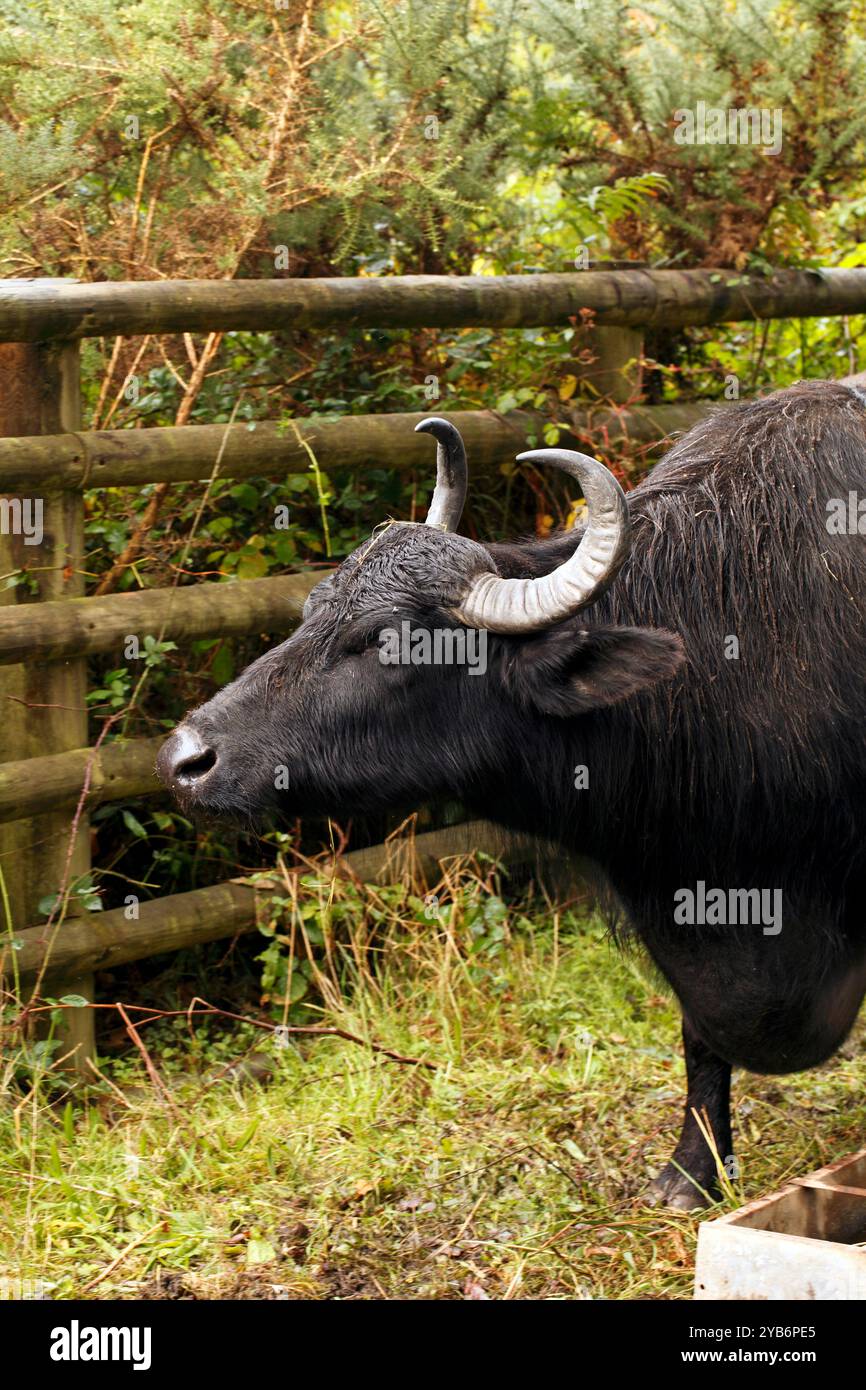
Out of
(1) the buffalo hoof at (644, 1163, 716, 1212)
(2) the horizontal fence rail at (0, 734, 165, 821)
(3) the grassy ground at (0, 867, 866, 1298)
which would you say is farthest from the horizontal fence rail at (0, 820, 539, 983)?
(1) the buffalo hoof at (644, 1163, 716, 1212)

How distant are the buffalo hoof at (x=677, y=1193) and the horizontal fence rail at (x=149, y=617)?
2.19m

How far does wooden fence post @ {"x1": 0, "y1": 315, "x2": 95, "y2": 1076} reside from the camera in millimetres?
4812

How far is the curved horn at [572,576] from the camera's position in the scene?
137 inches

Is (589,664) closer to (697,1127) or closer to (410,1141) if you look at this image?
(697,1127)

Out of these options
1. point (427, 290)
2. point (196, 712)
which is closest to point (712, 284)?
point (427, 290)

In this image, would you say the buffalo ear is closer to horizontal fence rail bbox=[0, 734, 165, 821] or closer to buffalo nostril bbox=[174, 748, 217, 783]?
buffalo nostril bbox=[174, 748, 217, 783]

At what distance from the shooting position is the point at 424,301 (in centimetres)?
559

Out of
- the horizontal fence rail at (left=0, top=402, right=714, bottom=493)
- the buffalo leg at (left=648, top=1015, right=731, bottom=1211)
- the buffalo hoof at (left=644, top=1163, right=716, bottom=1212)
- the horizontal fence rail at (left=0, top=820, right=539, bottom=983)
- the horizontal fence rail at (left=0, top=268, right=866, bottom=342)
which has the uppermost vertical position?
the horizontal fence rail at (left=0, top=268, right=866, bottom=342)

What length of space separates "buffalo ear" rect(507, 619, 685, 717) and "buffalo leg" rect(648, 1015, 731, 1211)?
4.22 feet

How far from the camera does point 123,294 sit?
15.8 ft

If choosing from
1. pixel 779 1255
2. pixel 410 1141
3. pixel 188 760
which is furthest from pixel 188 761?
pixel 779 1255

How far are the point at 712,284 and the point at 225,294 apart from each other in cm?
244

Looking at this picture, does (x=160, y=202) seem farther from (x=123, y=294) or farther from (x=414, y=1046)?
(x=414, y=1046)

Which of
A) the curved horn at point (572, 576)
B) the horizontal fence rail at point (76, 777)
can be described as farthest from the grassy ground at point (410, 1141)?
the curved horn at point (572, 576)
